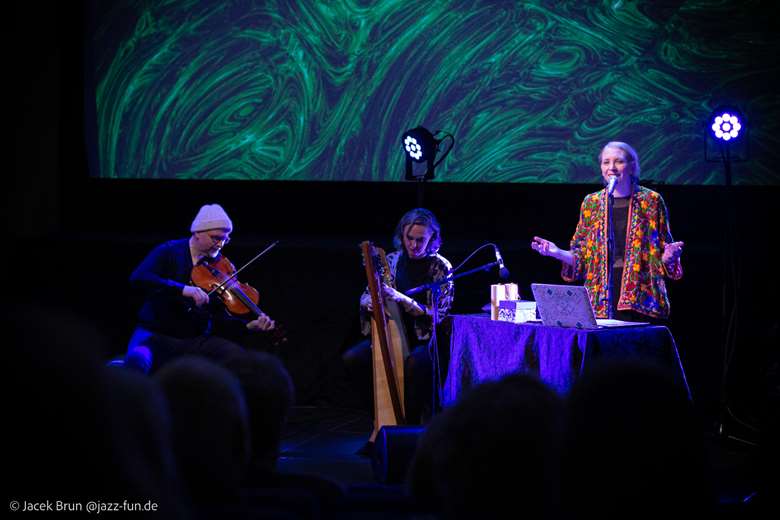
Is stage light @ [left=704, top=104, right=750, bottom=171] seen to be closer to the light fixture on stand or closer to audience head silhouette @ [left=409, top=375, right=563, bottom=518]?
the light fixture on stand

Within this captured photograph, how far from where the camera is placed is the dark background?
5367 mm

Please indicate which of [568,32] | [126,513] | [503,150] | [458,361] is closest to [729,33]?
[568,32]

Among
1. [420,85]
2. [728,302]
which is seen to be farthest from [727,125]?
[420,85]

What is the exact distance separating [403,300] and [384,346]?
33cm

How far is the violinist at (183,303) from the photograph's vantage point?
14.1 ft

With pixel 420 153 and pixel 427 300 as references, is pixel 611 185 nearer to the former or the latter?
pixel 427 300

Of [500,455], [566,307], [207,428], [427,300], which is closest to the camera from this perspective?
[500,455]

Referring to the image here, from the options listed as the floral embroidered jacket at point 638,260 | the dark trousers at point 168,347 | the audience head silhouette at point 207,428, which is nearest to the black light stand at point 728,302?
the floral embroidered jacket at point 638,260

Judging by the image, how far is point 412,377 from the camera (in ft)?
14.5

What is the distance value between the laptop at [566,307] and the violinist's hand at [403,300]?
0.99 metres

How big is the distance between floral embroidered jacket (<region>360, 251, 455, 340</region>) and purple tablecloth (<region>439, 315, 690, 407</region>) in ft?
0.99

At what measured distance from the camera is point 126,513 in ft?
3.14

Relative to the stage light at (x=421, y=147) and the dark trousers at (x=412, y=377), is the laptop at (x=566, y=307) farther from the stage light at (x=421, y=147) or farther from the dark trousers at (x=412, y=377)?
the stage light at (x=421, y=147)

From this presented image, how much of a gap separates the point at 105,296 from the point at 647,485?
487 cm
